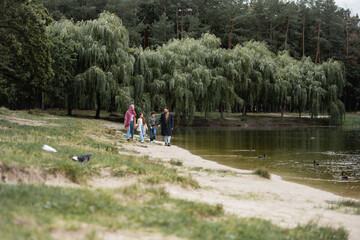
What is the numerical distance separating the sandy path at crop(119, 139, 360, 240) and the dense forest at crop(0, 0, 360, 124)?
13.4 metres

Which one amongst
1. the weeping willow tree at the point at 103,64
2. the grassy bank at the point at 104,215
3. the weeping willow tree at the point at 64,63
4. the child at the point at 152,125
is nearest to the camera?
the grassy bank at the point at 104,215

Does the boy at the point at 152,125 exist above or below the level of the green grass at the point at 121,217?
above

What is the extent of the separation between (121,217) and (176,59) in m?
39.4

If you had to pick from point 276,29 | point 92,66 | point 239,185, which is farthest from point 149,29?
point 239,185

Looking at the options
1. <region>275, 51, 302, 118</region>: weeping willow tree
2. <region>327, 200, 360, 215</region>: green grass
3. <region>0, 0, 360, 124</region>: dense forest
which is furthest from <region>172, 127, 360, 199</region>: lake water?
<region>275, 51, 302, 118</region>: weeping willow tree

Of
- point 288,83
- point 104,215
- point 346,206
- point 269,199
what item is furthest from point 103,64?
point 104,215

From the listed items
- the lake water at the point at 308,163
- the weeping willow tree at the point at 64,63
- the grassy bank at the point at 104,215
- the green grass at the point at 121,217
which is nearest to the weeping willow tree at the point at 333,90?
the lake water at the point at 308,163

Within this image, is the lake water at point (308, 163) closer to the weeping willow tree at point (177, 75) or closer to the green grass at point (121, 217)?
the green grass at point (121, 217)

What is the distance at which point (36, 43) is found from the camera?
68.7ft

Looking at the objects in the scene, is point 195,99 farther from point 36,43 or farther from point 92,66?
point 36,43

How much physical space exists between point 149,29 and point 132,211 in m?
72.0

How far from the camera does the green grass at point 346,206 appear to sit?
8.86m

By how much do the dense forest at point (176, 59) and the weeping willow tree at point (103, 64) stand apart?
0.10m

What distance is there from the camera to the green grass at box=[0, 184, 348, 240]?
16.5 feet
